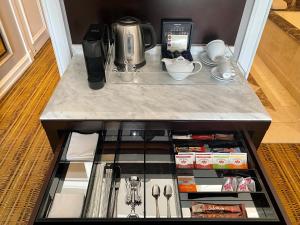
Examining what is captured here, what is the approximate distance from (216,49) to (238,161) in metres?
0.54

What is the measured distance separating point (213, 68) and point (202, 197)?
0.58 metres

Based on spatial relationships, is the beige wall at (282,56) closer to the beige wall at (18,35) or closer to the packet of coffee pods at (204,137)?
the packet of coffee pods at (204,137)

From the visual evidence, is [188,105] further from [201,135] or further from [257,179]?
[257,179]

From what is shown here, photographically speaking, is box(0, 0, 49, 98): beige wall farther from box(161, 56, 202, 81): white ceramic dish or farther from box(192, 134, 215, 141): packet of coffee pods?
box(192, 134, 215, 141): packet of coffee pods

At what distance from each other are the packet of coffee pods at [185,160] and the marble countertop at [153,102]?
0.15m

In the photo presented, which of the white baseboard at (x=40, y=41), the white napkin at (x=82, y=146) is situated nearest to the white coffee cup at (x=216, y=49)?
the white napkin at (x=82, y=146)

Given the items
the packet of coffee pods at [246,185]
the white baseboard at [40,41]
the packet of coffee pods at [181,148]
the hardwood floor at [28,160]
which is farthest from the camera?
the white baseboard at [40,41]

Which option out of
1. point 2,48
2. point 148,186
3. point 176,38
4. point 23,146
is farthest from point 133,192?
point 2,48

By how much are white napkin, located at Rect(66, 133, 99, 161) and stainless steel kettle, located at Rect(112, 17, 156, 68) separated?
14.7 inches

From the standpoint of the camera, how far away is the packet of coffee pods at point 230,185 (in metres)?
0.92

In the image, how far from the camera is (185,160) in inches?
37.6

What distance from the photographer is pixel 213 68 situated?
3.70 feet

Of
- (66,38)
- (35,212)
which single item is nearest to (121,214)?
(35,212)

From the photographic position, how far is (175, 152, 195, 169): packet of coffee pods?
95 centimetres
